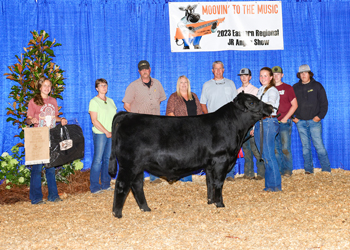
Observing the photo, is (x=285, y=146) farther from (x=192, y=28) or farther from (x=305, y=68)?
(x=192, y=28)

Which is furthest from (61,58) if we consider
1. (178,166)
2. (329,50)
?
(329,50)

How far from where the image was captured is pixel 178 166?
3848mm

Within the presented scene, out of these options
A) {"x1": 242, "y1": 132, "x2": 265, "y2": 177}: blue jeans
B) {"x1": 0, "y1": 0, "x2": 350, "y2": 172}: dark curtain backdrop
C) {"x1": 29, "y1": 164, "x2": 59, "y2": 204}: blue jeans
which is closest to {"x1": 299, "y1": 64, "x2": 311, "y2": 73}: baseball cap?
{"x1": 0, "y1": 0, "x2": 350, "y2": 172}: dark curtain backdrop

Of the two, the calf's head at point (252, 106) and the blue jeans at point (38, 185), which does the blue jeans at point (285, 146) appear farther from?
the blue jeans at point (38, 185)

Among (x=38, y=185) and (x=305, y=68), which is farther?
(x=305, y=68)

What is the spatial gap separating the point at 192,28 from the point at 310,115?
8.85 ft

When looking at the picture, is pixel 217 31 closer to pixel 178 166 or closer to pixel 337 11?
pixel 337 11

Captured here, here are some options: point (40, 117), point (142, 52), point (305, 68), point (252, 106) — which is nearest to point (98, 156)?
point (40, 117)

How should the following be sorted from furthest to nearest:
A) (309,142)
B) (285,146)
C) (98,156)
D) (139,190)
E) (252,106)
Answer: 1. (309,142)
2. (285,146)
3. (98,156)
4. (252,106)
5. (139,190)

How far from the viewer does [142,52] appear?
6.41 meters

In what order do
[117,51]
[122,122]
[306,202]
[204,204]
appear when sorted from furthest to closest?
1. [117,51]
2. [204,204]
3. [306,202]
4. [122,122]

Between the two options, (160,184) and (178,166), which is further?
(160,184)

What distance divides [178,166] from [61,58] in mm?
3527

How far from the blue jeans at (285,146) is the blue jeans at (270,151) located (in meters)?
1.34
